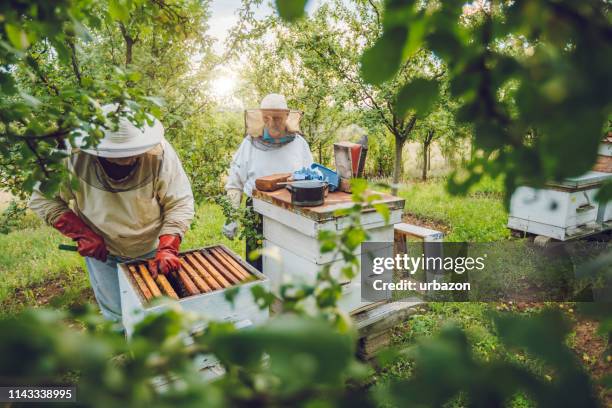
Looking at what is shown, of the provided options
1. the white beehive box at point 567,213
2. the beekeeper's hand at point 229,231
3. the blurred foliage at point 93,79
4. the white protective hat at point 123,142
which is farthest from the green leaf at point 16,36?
the white beehive box at point 567,213

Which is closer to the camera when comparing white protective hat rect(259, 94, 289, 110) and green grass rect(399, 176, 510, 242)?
white protective hat rect(259, 94, 289, 110)

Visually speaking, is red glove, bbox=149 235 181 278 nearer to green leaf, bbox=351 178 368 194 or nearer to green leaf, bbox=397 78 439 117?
green leaf, bbox=351 178 368 194

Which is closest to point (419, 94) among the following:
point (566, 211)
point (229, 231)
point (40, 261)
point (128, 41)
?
point (229, 231)

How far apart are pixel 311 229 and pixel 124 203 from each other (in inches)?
53.4

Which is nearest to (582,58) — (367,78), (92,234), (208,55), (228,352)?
(367,78)

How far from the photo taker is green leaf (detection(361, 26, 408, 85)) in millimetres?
500

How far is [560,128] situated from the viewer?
0.43m

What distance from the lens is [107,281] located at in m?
3.03

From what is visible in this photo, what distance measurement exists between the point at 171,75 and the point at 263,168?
6.78 ft

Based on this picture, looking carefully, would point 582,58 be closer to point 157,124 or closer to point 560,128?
point 560,128

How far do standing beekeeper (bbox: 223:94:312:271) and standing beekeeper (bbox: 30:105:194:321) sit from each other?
0.87 m

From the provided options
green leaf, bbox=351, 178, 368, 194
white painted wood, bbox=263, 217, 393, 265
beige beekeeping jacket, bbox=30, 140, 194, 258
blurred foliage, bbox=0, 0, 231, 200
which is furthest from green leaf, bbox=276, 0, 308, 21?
beige beekeeping jacket, bbox=30, 140, 194, 258

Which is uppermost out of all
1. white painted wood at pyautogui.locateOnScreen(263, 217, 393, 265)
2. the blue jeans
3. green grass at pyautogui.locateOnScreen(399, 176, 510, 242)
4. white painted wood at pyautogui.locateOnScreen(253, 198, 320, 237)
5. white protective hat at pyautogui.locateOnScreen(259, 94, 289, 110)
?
white protective hat at pyautogui.locateOnScreen(259, 94, 289, 110)

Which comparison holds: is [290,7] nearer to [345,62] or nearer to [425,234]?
[425,234]
